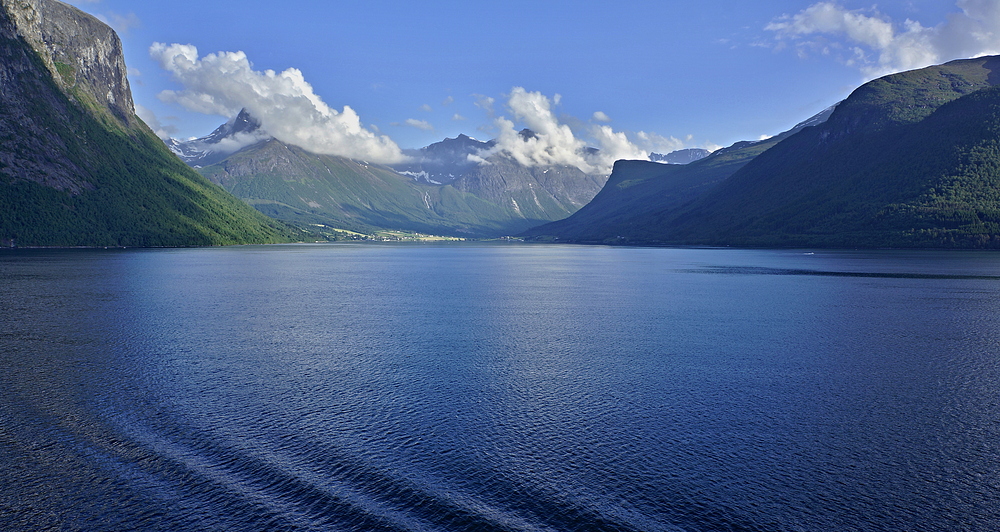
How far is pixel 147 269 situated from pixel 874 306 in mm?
152715

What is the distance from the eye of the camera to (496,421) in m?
33.5

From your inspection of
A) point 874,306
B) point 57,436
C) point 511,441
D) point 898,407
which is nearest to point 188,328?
point 57,436

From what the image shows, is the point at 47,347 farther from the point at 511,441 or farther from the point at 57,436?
the point at 511,441

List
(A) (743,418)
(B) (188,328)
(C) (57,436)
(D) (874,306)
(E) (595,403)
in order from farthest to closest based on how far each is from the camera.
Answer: (D) (874,306)
(B) (188,328)
(E) (595,403)
(A) (743,418)
(C) (57,436)

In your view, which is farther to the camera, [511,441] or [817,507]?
[511,441]

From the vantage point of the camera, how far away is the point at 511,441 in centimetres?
3019

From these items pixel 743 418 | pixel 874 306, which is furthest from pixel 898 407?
pixel 874 306

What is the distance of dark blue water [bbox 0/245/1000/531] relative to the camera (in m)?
22.9

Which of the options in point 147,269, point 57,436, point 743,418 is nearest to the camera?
point 57,436

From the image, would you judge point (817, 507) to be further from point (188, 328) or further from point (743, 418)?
point (188, 328)

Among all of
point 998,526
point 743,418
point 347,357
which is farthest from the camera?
point 347,357

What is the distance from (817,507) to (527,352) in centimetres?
3157

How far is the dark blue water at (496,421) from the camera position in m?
22.9

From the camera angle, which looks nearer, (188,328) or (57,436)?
(57,436)
